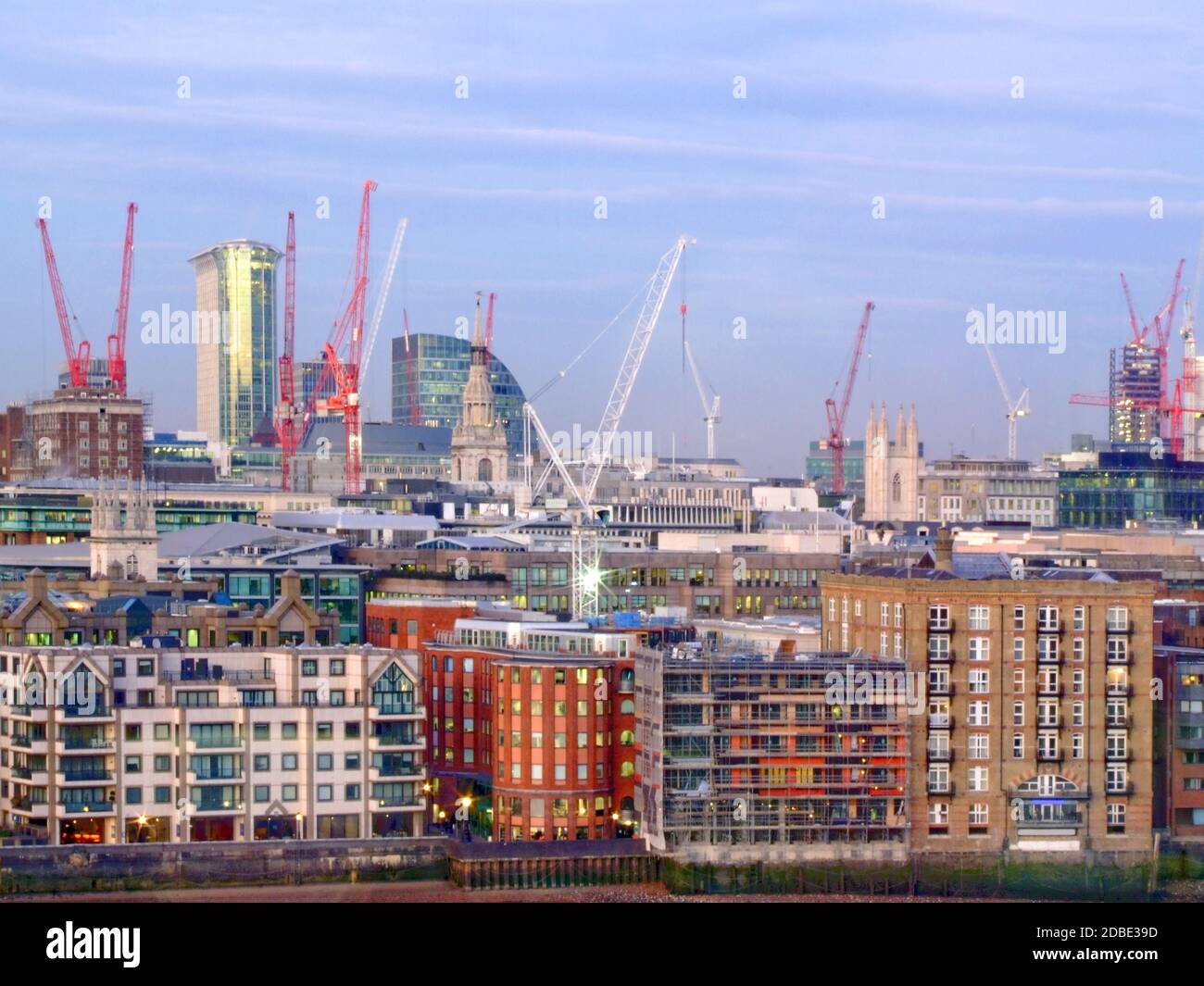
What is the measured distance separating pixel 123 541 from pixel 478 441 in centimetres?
6602

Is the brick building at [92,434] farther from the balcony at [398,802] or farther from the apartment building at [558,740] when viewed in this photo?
the balcony at [398,802]

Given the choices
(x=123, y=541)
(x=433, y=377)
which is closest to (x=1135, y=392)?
(x=433, y=377)

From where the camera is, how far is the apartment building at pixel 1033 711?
45188 millimetres

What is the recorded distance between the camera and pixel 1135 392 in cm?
17588

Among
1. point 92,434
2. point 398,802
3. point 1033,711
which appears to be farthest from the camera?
point 92,434

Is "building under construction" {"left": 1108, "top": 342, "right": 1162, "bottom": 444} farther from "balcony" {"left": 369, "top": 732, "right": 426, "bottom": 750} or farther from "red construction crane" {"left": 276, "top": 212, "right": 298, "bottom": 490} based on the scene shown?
"balcony" {"left": 369, "top": 732, "right": 426, "bottom": 750}

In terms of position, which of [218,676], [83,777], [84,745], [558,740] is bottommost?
[83,777]

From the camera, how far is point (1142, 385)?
577 ft

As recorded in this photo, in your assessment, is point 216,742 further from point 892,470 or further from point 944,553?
point 892,470

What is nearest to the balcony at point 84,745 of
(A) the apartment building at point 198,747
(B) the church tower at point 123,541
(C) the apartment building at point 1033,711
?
(A) the apartment building at point 198,747

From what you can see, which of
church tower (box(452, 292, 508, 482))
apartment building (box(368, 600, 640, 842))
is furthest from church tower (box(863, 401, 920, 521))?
apartment building (box(368, 600, 640, 842))
